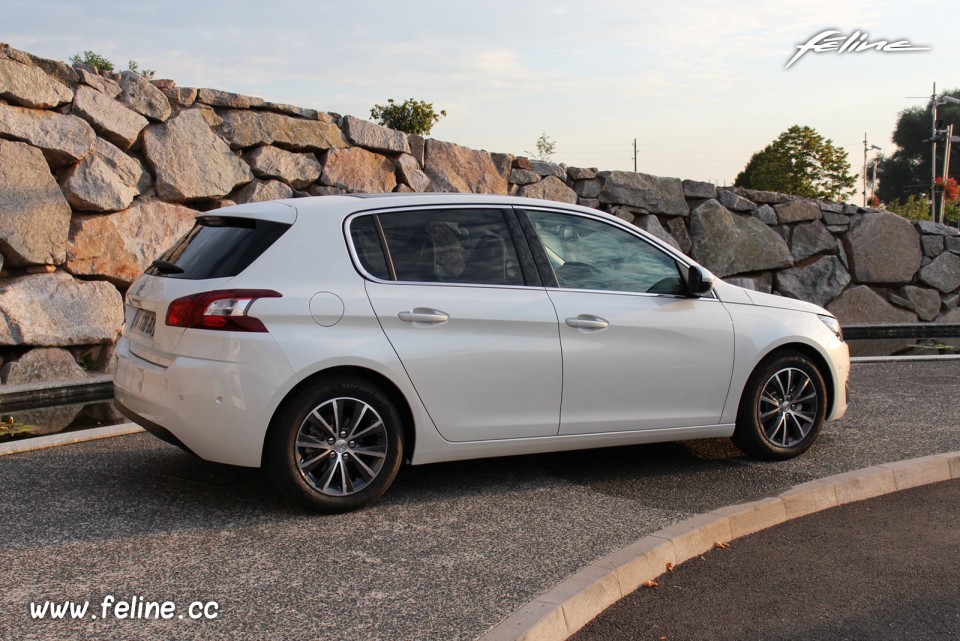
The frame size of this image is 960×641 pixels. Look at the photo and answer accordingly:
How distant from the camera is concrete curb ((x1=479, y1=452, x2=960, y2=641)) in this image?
145 inches

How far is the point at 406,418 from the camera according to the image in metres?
5.13

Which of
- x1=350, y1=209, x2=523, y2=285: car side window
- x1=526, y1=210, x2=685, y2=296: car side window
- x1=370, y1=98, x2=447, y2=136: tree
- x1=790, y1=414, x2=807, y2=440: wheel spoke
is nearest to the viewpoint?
x1=350, y1=209, x2=523, y2=285: car side window

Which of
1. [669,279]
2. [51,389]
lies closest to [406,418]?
[669,279]

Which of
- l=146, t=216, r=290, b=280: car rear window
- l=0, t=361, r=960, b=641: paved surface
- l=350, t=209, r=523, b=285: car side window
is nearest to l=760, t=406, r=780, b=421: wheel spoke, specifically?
l=0, t=361, r=960, b=641: paved surface

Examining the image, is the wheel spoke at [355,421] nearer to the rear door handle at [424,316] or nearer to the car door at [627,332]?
the rear door handle at [424,316]

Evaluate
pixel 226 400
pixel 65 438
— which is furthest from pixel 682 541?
pixel 65 438

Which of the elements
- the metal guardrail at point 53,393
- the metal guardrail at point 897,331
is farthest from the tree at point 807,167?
the metal guardrail at point 53,393

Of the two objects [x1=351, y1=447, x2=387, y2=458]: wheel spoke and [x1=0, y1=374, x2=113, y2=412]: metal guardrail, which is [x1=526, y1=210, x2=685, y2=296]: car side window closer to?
[x1=351, y1=447, x2=387, y2=458]: wheel spoke

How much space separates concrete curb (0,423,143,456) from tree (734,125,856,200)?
3555 cm

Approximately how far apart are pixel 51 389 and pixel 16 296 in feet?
3.27

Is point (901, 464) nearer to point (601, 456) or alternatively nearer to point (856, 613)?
point (601, 456)

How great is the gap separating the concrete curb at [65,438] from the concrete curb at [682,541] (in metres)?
3.77

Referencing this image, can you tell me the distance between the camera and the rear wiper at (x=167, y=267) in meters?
5.13

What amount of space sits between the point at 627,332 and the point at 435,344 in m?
1.19
